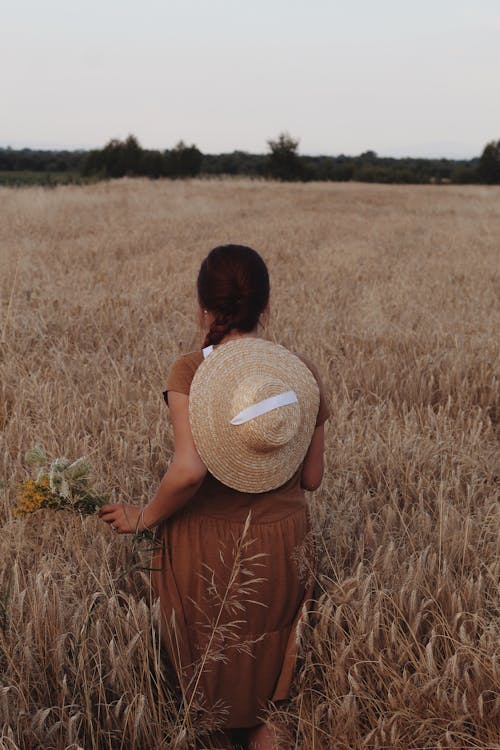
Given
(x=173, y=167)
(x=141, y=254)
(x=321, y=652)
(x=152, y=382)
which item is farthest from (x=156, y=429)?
(x=173, y=167)

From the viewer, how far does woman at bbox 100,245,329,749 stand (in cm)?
162

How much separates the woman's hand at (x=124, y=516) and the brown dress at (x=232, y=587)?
4.4 inches

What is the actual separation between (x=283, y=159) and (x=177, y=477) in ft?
134

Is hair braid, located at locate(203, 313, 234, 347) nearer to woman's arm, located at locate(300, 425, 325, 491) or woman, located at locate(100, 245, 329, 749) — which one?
woman, located at locate(100, 245, 329, 749)

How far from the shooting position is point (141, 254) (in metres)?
8.34

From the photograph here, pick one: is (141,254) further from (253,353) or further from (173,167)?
(173,167)

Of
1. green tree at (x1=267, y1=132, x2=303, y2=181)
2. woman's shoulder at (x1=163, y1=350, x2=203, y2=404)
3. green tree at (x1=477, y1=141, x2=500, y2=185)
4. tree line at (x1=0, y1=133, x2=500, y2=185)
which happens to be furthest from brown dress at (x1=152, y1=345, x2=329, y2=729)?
green tree at (x1=477, y1=141, x2=500, y2=185)

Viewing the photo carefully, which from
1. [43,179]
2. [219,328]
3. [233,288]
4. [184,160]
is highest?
[184,160]

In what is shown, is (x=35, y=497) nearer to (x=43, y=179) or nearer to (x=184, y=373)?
(x=184, y=373)

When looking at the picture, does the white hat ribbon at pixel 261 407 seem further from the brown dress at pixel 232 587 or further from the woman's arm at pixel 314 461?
the woman's arm at pixel 314 461

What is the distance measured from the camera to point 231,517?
1801 mm

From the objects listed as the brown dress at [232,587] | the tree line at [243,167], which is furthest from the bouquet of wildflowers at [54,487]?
the tree line at [243,167]

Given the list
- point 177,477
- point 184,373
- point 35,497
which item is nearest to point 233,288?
point 184,373

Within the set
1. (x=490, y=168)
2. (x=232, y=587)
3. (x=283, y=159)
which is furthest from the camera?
(x=490, y=168)
